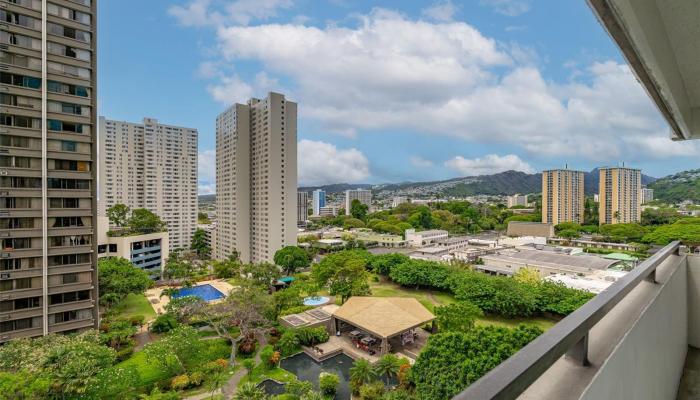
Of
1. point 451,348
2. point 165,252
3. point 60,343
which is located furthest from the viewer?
point 165,252

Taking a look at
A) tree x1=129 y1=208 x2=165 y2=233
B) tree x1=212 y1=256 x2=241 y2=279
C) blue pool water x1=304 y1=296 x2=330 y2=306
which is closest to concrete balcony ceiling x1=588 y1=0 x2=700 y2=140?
blue pool water x1=304 y1=296 x2=330 y2=306

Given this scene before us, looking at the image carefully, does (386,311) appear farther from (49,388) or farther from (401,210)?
(401,210)

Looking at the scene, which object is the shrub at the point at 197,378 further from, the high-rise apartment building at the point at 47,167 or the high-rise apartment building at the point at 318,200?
the high-rise apartment building at the point at 318,200

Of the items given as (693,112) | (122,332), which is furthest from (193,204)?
(693,112)

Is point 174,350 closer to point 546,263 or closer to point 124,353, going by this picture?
point 124,353

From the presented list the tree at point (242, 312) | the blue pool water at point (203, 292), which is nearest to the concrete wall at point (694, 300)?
the tree at point (242, 312)

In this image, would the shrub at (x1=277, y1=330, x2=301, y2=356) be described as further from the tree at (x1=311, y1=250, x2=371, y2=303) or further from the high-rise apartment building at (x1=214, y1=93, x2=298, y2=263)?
the high-rise apartment building at (x1=214, y1=93, x2=298, y2=263)

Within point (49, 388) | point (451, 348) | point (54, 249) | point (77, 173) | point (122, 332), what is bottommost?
point (122, 332)

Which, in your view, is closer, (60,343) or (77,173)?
(60,343)
